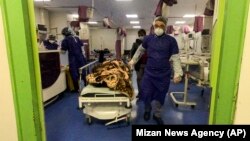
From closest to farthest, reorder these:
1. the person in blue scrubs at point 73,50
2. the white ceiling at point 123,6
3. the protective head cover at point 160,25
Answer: the protective head cover at point 160,25, the person in blue scrubs at point 73,50, the white ceiling at point 123,6

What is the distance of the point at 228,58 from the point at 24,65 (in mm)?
1199

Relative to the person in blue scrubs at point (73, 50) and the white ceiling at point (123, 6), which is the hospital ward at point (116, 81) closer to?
the person in blue scrubs at point (73, 50)

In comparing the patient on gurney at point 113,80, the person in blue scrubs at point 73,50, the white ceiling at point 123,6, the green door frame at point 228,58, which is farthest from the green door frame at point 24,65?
the white ceiling at point 123,6

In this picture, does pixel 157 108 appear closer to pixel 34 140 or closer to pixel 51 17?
pixel 34 140

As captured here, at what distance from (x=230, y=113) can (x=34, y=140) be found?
4.19 ft

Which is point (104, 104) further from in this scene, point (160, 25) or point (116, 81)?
point (160, 25)

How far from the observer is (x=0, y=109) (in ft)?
3.98

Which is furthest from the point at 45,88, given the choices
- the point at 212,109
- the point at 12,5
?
the point at 212,109

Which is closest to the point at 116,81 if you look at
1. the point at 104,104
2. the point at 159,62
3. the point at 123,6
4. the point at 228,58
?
the point at 104,104

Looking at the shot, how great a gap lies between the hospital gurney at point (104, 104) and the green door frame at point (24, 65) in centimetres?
135

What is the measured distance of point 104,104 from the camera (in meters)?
2.99

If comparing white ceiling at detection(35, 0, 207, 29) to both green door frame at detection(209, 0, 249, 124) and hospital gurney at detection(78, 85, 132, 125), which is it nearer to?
hospital gurney at detection(78, 85, 132, 125)

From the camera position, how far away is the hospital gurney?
8.71 ft

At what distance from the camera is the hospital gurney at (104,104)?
8.71 ft
